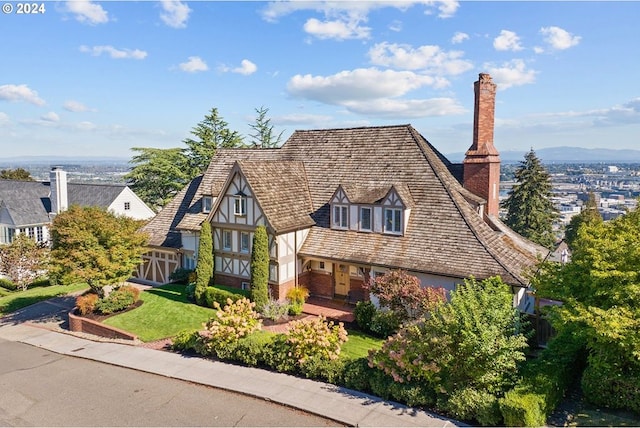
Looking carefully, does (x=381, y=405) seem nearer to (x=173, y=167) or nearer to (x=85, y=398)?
(x=85, y=398)

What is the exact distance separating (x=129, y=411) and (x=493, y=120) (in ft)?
73.0

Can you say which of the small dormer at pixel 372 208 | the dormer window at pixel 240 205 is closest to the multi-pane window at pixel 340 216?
the small dormer at pixel 372 208

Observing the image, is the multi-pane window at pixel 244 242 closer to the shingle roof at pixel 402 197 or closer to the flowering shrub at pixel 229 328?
the shingle roof at pixel 402 197

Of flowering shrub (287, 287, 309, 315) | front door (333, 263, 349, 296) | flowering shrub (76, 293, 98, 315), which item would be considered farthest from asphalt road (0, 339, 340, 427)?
front door (333, 263, 349, 296)

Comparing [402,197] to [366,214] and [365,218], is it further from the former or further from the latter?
[365,218]

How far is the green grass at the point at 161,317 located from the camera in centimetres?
2105

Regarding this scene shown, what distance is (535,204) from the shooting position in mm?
43219

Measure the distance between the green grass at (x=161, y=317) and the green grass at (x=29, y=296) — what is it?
8105 millimetres

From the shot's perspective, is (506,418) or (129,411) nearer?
(506,418)

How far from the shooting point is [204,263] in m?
24.9

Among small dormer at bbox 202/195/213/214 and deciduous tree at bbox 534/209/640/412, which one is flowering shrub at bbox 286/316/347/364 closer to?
deciduous tree at bbox 534/209/640/412

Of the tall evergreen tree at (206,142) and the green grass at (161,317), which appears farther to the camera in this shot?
the tall evergreen tree at (206,142)

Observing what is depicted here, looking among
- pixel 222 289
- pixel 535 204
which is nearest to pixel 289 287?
pixel 222 289

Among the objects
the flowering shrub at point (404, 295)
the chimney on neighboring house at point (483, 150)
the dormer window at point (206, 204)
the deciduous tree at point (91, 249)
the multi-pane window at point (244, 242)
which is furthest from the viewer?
the dormer window at point (206, 204)
